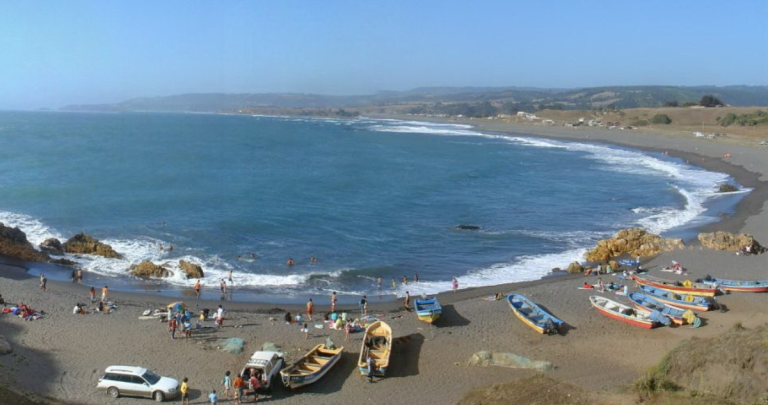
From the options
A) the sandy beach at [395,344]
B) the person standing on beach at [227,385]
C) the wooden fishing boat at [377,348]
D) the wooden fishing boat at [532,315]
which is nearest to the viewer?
the person standing on beach at [227,385]

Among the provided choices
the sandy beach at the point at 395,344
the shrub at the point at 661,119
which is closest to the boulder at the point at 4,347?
the sandy beach at the point at 395,344

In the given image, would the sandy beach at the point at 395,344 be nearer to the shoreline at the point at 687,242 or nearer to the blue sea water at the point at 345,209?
the shoreline at the point at 687,242

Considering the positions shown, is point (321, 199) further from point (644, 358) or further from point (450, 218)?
point (644, 358)

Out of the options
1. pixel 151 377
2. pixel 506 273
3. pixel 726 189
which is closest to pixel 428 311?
pixel 506 273

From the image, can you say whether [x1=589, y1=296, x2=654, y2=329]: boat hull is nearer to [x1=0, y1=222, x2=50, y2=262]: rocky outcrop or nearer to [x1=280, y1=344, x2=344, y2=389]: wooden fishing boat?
[x1=280, y1=344, x2=344, y2=389]: wooden fishing boat

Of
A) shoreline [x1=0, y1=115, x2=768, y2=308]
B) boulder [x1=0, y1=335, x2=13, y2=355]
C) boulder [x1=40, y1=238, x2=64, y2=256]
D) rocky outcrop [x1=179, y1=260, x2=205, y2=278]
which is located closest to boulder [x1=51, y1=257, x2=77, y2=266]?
shoreline [x1=0, y1=115, x2=768, y2=308]
